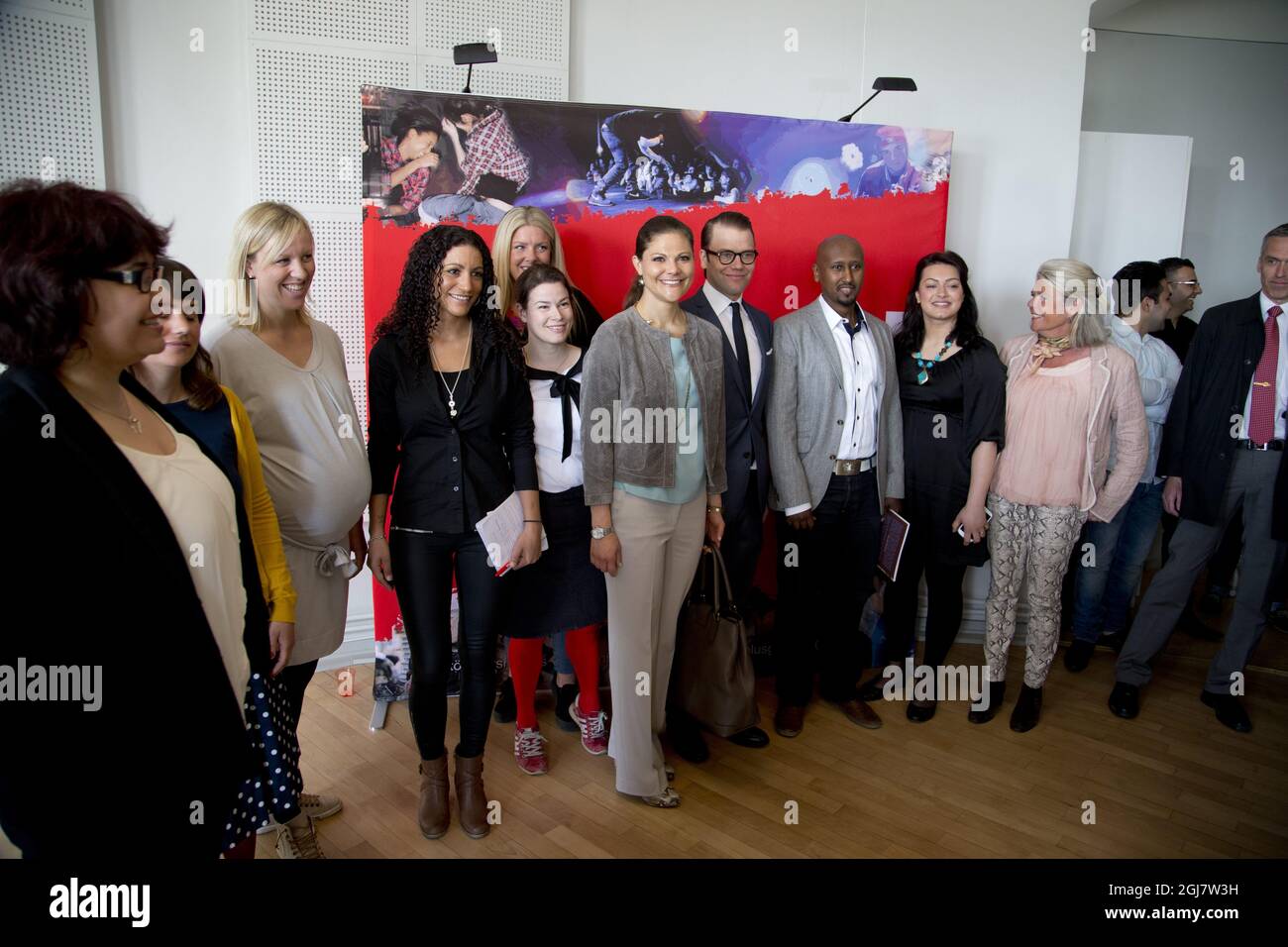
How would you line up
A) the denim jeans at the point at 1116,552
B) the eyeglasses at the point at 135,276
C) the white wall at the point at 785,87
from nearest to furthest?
the eyeglasses at the point at 135,276, the white wall at the point at 785,87, the denim jeans at the point at 1116,552

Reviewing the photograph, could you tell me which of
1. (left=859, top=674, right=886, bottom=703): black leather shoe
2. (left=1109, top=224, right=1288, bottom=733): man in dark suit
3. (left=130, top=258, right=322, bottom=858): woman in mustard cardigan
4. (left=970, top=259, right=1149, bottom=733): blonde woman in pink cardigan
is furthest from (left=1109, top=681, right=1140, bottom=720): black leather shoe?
(left=130, top=258, right=322, bottom=858): woman in mustard cardigan

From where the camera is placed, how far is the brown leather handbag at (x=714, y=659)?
2947 mm

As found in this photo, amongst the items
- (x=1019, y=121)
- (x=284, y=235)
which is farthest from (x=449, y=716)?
(x=1019, y=121)

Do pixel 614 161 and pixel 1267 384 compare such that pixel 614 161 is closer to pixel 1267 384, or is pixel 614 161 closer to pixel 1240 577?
pixel 1267 384

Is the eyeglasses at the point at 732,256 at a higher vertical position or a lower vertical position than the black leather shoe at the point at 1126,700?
higher

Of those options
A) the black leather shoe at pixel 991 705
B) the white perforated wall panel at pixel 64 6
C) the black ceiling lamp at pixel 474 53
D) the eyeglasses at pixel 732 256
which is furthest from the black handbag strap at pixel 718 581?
the white perforated wall panel at pixel 64 6

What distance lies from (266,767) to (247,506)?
0.59 m

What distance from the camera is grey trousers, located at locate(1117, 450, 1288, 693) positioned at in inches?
137

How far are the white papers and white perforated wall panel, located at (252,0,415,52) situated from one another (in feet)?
7.62

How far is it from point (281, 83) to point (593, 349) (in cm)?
209

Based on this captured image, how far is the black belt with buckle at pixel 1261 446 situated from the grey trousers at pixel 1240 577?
0.06 feet

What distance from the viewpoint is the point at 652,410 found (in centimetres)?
265

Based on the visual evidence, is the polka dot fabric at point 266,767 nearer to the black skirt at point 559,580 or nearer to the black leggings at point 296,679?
the black leggings at point 296,679
